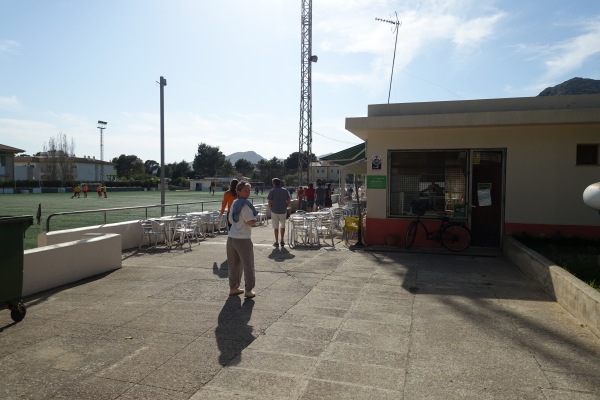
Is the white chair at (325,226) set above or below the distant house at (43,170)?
below

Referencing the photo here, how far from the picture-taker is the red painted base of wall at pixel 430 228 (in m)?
10.4

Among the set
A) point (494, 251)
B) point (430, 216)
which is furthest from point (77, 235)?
point (494, 251)

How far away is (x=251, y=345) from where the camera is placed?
4.62m

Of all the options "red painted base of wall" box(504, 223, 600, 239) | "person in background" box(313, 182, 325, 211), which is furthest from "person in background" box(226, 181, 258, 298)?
"person in background" box(313, 182, 325, 211)

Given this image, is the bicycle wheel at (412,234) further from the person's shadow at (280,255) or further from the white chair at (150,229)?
the white chair at (150,229)

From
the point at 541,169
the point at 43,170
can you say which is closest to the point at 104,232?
the point at 541,169

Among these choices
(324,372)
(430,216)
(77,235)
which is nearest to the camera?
(324,372)

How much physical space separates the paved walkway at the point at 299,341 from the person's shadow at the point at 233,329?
0.07 feet

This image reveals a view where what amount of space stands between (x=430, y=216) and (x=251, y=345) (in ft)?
25.2

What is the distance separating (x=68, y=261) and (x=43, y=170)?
91.0 metres

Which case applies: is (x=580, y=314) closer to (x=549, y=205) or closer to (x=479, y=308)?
(x=479, y=308)

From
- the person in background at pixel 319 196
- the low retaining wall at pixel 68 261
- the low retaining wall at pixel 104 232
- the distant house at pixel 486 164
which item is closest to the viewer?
the low retaining wall at pixel 68 261

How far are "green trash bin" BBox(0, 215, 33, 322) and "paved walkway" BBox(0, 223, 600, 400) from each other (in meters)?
0.21

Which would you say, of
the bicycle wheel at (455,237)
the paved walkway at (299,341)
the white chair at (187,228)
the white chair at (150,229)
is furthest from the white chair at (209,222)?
the bicycle wheel at (455,237)
